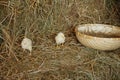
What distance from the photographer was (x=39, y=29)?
227 cm

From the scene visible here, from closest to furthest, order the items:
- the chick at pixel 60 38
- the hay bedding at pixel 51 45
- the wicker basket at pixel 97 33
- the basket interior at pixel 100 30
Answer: the hay bedding at pixel 51 45
the wicker basket at pixel 97 33
the chick at pixel 60 38
the basket interior at pixel 100 30

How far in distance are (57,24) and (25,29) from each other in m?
0.29

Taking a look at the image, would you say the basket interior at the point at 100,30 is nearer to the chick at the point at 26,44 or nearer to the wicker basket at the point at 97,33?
the wicker basket at the point at 97,33

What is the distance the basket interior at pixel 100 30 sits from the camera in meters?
2.16

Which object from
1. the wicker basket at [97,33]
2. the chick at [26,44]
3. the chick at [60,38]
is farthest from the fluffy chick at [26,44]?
the wicker basket at [97,33]

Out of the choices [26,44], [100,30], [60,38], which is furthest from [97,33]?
[26,44]

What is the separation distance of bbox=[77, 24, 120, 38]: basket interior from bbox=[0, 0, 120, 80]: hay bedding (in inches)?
5.1

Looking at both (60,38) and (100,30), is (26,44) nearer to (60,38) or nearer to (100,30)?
(60,38)

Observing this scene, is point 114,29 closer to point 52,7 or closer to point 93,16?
point 93,16

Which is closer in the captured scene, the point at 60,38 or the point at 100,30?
the point at 60,38

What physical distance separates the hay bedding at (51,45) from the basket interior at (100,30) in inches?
5.1

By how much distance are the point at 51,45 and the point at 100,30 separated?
444 millimetres

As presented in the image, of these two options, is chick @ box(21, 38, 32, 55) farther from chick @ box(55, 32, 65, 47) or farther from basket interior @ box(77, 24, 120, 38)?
basket interior @ box(77, 24, 120, 38)

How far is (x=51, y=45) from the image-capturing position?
213 cm
